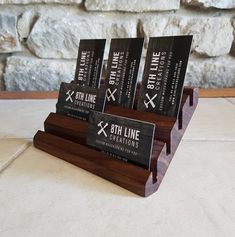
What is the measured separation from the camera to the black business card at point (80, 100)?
1.74 feet

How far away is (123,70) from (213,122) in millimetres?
342

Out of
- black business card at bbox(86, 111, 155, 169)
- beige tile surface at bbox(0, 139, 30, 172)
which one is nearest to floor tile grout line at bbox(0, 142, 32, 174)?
beige tile surface at bbox(0, 139, 30, 172)

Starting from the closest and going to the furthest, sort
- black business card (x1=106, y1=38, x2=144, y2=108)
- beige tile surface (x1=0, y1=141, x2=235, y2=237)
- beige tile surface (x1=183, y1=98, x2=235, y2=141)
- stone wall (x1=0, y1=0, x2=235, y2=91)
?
beige tile surface (x1=0, y1=141, x2=235, y2=237) → black business card (x1=106, y1=38, x2=144, y2=108) → beige tile surface (x1=183, y1=98, x2=235, y2=141) → stone wall (x1=0, y1=0, x2=235, y2=91)

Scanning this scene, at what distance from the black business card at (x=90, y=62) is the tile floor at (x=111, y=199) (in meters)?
0.16

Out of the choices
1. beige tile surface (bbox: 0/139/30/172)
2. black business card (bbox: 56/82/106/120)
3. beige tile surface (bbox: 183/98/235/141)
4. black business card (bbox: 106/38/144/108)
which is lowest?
beige tile surface (bbox: 0/139/30/172)

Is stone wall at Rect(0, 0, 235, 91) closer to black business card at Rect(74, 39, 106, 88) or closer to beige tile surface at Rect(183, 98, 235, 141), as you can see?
beige tile surface at Rect(183, 98, 235, 141)

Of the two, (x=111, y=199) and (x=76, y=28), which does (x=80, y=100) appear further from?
(x=76, y=28)

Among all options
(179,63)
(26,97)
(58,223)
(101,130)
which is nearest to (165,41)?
(179,63)

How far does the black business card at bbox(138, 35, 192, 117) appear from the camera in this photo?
0.43 meters

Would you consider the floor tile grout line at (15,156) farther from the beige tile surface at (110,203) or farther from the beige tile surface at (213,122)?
the beige tile surface at (213,122)

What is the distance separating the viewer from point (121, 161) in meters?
0.45

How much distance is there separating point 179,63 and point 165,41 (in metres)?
0.04

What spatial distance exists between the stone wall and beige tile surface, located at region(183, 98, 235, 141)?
24 centimetres

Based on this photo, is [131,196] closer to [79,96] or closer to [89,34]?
[79,96]
